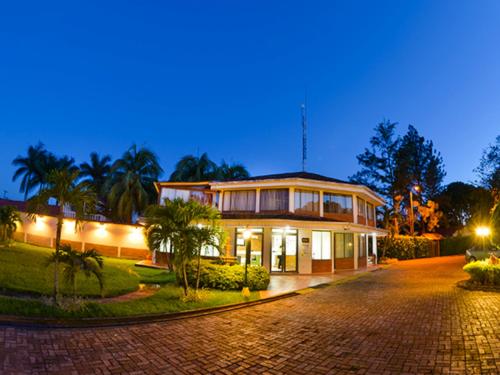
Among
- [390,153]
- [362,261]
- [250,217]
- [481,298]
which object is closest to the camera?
[481,298]

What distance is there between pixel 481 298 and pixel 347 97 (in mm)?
70765

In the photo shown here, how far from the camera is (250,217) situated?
61.2 ft

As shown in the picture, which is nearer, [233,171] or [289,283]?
[289,283]

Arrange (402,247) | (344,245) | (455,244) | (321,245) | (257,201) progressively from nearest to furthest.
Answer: (321,245) < (344,245) < (257,201) < (402,247) < (455,244)

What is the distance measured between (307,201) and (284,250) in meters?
4.27

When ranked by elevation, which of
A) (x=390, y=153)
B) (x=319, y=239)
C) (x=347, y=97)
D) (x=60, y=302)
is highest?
(x=347, y=97)

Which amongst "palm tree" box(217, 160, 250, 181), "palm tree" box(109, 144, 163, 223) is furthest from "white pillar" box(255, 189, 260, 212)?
Answer: "palm tree" box(217, 160, 250, 181)

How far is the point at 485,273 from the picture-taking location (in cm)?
1254

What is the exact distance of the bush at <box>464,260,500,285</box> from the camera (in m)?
12.4

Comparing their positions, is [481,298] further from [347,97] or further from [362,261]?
[347,97]

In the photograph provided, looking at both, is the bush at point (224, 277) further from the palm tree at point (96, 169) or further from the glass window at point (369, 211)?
the palm tree at point (96, 169)

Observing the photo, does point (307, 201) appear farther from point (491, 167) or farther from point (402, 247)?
point (491, 167)

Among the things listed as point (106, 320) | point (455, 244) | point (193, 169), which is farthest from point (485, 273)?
point (193, 169)

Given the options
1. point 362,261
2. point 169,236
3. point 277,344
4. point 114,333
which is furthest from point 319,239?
point 114,333
